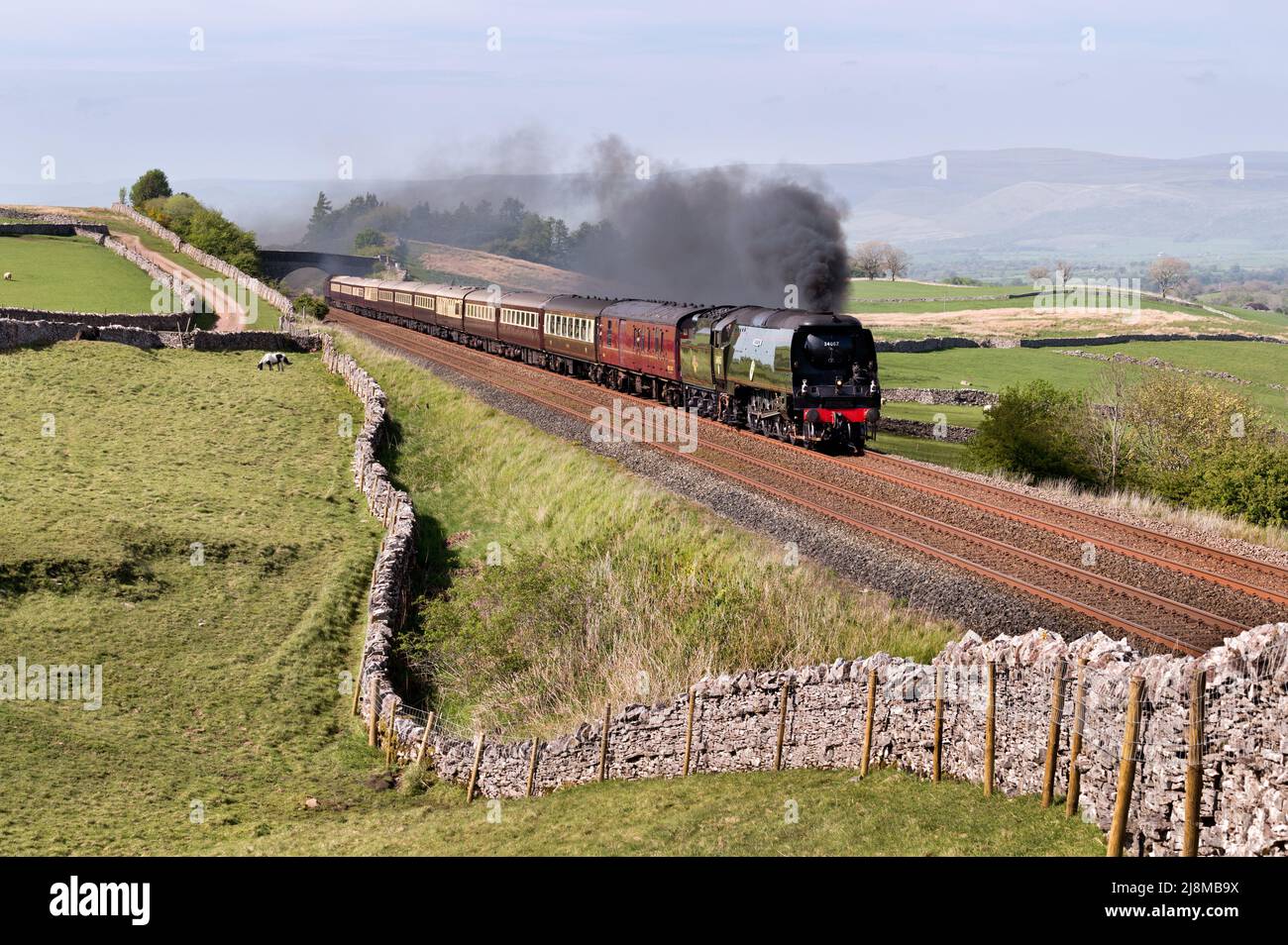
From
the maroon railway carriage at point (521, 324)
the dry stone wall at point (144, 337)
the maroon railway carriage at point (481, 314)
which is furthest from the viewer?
the maroon railway carriage at point (481, 314)

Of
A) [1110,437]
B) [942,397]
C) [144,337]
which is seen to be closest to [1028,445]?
[1110,437]

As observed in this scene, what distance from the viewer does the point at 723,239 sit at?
116m

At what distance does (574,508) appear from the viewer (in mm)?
33531

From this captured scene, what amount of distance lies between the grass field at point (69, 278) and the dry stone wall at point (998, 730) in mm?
55157

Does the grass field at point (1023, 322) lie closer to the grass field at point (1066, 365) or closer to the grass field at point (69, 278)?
the grass field at point (1066, 365)

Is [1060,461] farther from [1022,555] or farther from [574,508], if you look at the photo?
[1022,555]

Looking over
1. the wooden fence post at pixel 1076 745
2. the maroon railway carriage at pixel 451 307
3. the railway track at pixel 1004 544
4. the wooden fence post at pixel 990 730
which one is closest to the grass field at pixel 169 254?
the maroon railway carriage at pixel 451 307

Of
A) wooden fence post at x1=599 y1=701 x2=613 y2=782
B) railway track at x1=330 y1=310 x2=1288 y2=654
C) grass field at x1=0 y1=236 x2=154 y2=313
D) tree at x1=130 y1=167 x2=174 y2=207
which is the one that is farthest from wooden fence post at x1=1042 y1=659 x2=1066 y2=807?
tree at x1=130 y1=167 x2=174 y2=207

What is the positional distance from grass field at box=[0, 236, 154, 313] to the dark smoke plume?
3756 cm

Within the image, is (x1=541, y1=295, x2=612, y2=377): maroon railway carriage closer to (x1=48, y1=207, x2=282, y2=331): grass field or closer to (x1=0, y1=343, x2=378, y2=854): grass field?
(x1=0, y1=343, x2=378, y2=854): grass field

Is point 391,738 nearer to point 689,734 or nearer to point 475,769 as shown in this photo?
point 475,769

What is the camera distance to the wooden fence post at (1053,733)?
40.3 ft

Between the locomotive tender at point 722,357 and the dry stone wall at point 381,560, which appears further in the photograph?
the locomotive tender at point 722,357

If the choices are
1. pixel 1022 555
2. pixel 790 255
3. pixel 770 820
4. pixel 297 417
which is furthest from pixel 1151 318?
pixel 770 820
